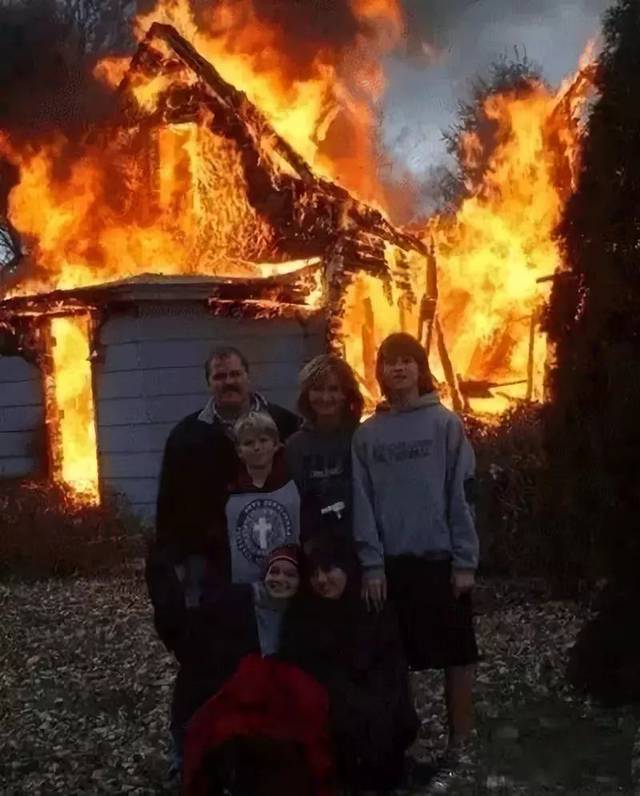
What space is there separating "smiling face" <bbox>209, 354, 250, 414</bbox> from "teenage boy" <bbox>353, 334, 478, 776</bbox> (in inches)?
19.7

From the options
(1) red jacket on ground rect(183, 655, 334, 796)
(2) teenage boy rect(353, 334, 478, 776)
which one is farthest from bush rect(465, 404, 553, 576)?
(1) red jacket on ground rect(183, 655, 334, 796)

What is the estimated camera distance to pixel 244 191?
12.6 m

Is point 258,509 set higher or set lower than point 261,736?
higher

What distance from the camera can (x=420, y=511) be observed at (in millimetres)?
4414

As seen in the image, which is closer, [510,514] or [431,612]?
[431,612]

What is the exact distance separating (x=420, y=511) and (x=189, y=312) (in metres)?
7.37

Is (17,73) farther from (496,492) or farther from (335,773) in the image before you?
(335,773)

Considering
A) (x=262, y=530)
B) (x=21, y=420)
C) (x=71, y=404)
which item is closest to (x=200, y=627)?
(x=262, y=530)

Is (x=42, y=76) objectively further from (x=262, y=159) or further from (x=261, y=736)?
(x=261, y=736)

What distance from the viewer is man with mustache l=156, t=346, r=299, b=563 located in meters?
4.36

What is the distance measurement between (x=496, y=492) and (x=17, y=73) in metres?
13.9

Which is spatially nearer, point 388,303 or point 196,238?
point 196,238

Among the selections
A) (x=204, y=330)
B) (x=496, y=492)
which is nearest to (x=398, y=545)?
(x=496, y=492)

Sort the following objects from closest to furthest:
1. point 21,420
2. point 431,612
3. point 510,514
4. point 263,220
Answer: point 431,612, point 510,514, point 263,220, point 21,420
